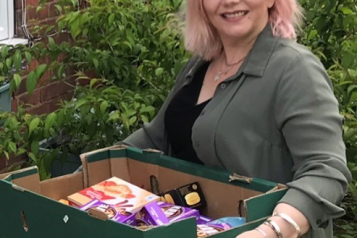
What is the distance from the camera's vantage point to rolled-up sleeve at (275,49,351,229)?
5.08 feet

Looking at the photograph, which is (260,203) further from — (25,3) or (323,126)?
(25,3)

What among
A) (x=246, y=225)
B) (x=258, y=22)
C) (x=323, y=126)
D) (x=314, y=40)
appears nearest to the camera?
(x=246, y=225)

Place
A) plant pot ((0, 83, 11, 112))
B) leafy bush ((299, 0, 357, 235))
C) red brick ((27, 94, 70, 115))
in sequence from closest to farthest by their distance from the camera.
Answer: leafy bush ((299, 0, 357, 235))
plant pot ((0, 83, 11, 112))
red brick ((27, 94, 70, 115))

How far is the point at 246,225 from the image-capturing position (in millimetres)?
1469

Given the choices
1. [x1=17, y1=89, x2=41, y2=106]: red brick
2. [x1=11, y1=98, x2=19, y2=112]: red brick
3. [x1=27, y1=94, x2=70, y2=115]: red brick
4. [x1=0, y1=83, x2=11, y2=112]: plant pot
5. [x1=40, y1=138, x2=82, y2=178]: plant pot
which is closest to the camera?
[x1=40, y1=138, x2=82, y2=178]: plant pot

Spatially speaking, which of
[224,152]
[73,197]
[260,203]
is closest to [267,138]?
[224,152]

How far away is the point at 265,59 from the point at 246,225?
1.53 ft

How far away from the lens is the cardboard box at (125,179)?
4.70ft

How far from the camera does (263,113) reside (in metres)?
1.70

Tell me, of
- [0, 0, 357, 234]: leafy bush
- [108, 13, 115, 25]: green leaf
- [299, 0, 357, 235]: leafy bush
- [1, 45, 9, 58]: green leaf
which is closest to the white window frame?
[0, 0, 357, 234]: leafy bush

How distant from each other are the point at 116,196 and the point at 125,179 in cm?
Result: 27

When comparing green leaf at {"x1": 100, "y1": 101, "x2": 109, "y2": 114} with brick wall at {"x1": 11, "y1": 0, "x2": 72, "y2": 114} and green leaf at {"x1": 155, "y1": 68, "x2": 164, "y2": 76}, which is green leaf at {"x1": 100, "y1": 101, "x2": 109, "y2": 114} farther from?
brick wall at {"x1": 11, "y1": 0, "x2": 72, "y2": 114}

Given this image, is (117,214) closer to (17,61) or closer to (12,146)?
(12,146)

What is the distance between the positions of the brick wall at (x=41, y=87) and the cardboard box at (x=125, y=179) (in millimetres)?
1786
